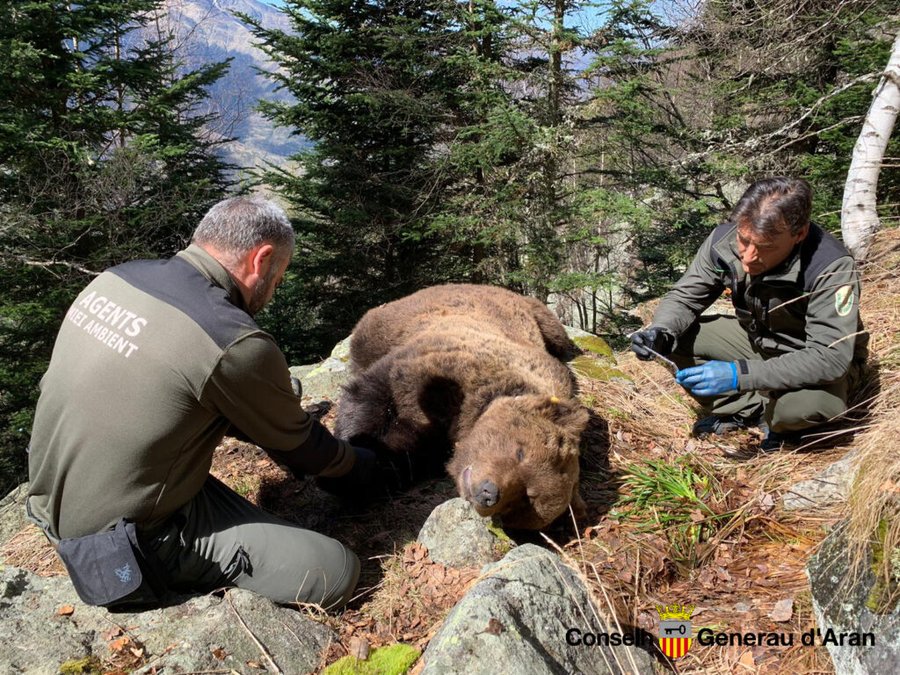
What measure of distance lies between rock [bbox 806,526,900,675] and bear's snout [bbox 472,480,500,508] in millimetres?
1364

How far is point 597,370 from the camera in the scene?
561 centimetres

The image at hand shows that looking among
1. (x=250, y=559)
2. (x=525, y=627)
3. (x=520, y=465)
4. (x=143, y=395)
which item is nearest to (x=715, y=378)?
(x=520, y=465)

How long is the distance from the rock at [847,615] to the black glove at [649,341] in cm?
161

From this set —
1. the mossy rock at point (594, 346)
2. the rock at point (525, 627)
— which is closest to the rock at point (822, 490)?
the rock at point (525, 627)

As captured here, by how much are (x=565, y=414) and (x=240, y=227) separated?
6.99 ft

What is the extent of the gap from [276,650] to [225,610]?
302mm

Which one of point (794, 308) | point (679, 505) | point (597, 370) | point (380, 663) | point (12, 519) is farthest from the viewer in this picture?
point (597, 370)

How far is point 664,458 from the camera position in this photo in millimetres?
3904

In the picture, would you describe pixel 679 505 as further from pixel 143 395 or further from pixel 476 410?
pixel 143 395

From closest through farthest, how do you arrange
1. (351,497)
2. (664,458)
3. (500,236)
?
(351,497), (664,458), (500,236)

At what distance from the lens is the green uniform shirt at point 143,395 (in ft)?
8.14

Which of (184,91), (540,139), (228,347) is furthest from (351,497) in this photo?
(184,91)

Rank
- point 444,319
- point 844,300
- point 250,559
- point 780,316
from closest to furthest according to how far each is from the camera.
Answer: point 250,559
point 844,300
point 780,316
point 444,319

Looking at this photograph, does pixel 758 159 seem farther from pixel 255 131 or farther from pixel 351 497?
pixel 255 131
